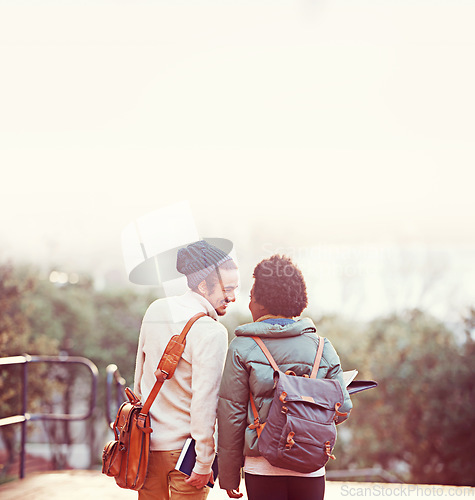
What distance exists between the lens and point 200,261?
2393 millimetres

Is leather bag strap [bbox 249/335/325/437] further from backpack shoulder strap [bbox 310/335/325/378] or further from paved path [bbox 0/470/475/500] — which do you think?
paved path [bbox 0/470/475/500]

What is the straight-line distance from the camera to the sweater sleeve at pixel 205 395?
2.27 m

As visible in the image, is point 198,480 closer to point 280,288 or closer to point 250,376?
point 250,376

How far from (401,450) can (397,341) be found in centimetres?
230

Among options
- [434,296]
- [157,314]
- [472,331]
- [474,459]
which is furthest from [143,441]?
[434,296]

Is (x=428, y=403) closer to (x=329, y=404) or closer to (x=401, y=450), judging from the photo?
(x=401, y=450)

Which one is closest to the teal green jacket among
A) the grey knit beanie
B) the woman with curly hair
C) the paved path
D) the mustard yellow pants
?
the woman with curly hair

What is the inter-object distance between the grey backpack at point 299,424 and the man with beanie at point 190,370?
0.66ft

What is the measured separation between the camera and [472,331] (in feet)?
42.9

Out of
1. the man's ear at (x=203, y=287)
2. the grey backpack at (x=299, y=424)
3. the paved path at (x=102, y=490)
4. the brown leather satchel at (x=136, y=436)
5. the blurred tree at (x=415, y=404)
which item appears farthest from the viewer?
the blurred tree at (x=415, y=404)

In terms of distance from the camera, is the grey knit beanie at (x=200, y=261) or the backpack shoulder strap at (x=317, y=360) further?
the grey knit beanie at (x=200, y=261)

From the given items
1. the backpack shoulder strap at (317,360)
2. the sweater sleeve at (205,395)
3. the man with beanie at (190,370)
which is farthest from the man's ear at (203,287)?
the backpack shoulder strap at (317,360)

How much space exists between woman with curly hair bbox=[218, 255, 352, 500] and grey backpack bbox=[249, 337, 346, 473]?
0.05m

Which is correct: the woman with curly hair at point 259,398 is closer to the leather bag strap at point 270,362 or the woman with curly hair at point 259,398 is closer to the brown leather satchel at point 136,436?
the leather bag strap at point 270,362
